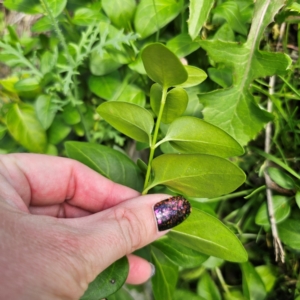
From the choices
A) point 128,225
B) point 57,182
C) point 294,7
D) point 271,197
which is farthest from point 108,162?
point 294,7

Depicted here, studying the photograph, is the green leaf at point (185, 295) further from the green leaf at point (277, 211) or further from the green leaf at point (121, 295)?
the green leaf at point (277, 211)

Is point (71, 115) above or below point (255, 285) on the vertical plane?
above

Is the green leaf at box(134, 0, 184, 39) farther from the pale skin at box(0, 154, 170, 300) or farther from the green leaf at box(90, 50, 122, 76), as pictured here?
the pale skin at box(0, 154, 170, 300)

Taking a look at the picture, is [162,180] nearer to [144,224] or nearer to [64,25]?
[144,224]

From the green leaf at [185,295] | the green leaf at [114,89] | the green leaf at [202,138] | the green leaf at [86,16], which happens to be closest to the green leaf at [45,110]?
the green leaf at [114,89]

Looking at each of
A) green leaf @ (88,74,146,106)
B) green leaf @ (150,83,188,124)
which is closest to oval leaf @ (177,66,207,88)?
green leaf @ (150,83,188,124)

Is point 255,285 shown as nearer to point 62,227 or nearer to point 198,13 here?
point 62,227

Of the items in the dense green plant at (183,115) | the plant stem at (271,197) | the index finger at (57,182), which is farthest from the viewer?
the plant stem at (271,197)

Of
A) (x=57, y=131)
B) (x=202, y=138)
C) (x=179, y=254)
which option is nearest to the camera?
(x=202, y=138)
